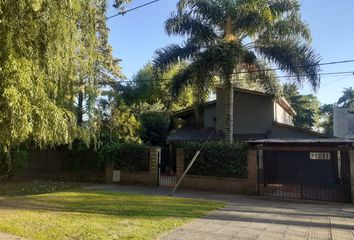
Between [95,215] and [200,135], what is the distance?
50.6 ft

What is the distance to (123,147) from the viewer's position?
2028cm

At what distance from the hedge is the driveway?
2.57 meters

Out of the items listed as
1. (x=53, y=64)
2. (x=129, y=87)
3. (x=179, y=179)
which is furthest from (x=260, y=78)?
(x=53, y=64)

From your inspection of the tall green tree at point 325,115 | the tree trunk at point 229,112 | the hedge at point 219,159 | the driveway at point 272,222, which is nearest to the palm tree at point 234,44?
the tree trunk at point 229,112

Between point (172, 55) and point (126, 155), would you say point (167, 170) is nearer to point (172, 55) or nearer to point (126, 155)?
point (126, 155)

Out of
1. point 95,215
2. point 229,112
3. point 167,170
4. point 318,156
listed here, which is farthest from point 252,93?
point 95,215

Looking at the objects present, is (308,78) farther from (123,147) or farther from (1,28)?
(1,28)

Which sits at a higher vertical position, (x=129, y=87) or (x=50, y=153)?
(x=129, y=87)

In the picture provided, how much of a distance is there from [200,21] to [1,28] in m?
14.0

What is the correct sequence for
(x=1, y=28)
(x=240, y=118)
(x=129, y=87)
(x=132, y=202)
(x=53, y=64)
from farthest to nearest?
(x=129, y=87) < (x=240, y=118) < (x=132, y=202) < (x=53, y=64) < (x=1, y=28)

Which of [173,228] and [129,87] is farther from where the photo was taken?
[129,87]

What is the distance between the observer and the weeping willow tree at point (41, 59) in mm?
6887

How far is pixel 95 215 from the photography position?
10.1 meters

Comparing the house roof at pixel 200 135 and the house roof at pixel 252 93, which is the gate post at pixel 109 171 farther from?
the house roof at pixel 252 93
